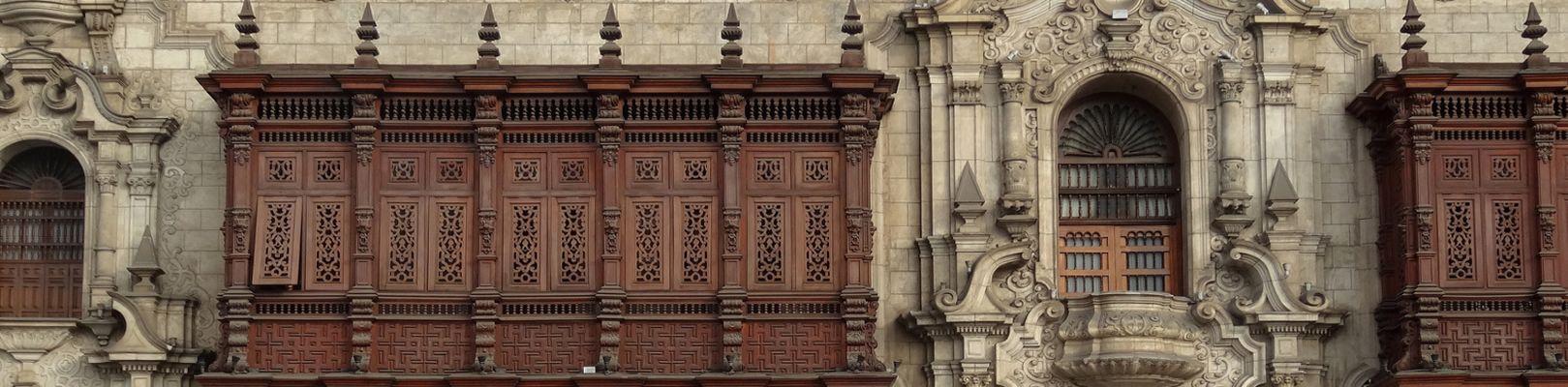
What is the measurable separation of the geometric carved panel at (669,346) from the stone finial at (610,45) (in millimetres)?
2771

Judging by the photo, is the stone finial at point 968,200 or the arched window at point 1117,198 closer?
the stone finial at point 968,200

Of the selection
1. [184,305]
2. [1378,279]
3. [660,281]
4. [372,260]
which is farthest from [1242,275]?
[184,305]

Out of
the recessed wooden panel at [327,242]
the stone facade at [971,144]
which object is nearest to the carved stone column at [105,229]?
the stone facade at [971,144]

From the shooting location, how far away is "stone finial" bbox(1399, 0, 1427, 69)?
2697 cm

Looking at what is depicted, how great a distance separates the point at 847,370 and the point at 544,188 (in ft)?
12.3

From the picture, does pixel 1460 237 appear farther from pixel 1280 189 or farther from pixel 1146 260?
pixel 1146 260

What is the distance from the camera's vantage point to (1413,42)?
27.1 m

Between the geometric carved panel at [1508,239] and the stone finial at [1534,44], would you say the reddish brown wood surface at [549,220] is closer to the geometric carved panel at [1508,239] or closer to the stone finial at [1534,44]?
the geometric carved panel at [1508,239]

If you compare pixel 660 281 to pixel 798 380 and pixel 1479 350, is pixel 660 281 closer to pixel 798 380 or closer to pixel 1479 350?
pixel 798 380

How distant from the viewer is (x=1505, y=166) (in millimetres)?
26828

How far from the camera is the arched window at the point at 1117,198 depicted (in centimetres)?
2788

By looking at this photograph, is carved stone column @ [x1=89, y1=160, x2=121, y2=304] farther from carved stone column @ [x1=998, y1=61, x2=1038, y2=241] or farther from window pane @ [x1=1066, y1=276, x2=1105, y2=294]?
window pane @ [x1=1066, y1=276, x2=1105, y2=294]

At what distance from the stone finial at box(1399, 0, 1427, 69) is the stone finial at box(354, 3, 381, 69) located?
11.0 meters

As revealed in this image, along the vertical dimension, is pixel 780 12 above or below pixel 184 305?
above
